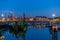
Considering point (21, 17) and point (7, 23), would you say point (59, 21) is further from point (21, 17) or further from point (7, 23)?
point (7, 23)

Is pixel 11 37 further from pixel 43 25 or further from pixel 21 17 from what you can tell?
pixel 43 25

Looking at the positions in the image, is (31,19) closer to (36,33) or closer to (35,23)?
(35,23)

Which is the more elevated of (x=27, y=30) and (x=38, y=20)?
(x=38, y=20)

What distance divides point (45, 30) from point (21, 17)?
86cm

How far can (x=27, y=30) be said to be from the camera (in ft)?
17.1

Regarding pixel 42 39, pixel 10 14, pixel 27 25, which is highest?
pixel 10 14

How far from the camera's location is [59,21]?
476cm

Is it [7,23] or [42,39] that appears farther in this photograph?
[42,39]

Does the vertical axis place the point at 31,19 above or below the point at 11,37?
above

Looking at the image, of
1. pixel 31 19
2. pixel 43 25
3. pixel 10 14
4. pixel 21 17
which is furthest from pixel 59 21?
pixel 10 14

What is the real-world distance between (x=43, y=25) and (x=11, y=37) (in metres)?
1.12

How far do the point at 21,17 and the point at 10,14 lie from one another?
35 cm

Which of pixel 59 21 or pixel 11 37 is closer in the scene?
pixel 59 21

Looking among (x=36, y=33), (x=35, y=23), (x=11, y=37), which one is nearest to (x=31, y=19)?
(x=35, y=23)
